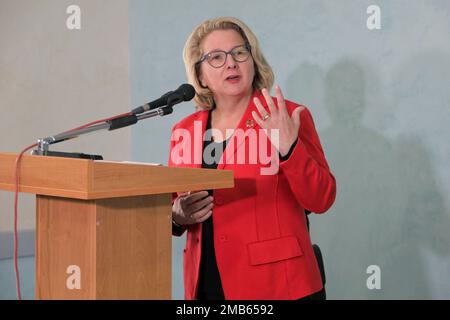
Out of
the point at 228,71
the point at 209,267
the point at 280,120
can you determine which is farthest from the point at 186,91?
the point at 209,267

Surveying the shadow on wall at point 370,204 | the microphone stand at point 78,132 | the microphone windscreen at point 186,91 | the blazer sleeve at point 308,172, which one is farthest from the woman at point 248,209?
the shadow on wall at point 370,204

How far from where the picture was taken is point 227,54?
7.70ft

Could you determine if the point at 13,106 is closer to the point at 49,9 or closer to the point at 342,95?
the point at 49,9

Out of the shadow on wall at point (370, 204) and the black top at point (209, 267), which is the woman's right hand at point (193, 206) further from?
the shadow on wall at point (370, 204)

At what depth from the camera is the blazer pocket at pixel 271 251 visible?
2.20 m

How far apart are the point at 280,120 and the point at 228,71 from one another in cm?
42

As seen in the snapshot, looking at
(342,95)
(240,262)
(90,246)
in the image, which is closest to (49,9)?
(342,95)

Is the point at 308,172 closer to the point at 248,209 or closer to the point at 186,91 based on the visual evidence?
the point at 248,209

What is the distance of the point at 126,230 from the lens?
1732mm

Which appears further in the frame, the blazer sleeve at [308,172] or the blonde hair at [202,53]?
the blonde hair at [202,53]

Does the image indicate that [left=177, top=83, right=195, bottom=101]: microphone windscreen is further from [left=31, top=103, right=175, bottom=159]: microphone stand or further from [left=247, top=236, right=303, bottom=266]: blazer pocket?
[left=247, top=236, right=303, bottom=266]: blazer pocket

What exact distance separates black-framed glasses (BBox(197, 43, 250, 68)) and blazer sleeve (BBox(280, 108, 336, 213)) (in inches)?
11.8

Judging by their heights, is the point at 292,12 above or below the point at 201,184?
above
